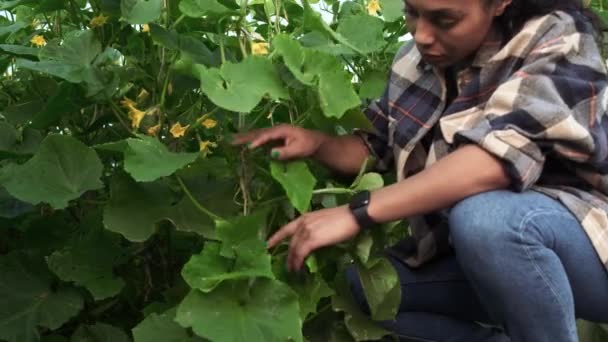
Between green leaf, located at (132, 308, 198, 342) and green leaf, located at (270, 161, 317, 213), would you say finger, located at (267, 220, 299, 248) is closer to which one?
green leaf, located at (270, 161, 317, 213)

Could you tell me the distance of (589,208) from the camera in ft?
3.81

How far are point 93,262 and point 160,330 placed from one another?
181mm

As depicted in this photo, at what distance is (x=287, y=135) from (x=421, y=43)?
21 centimetres

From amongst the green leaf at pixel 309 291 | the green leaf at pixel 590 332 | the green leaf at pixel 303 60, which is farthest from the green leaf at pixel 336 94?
the green leaf at pixel 590 332

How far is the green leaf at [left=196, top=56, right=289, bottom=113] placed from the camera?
41.2 inches

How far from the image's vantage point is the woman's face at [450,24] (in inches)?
45.0

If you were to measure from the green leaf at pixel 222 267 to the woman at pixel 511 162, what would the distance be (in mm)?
69

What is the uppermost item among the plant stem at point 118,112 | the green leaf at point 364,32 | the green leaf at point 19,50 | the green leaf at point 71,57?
the green leaf at point 71,57

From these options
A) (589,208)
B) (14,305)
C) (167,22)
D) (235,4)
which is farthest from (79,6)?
(589,208)

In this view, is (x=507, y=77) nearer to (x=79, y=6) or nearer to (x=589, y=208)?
(x=589, y=208)

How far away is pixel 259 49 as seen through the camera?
1.21m

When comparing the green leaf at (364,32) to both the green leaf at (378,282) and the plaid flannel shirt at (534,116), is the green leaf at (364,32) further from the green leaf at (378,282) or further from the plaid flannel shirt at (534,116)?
the green leaf at (378,282)

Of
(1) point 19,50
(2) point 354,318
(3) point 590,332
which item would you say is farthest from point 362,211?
(3) point 590,332

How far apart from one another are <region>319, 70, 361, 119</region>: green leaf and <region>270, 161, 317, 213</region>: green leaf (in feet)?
0.26
